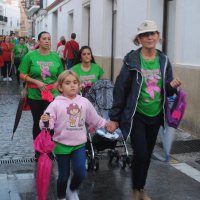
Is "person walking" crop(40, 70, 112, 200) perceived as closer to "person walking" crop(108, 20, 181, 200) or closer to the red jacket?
"person walking" crop(108, 20, 181, 200)

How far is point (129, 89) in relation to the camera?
500 centimetres

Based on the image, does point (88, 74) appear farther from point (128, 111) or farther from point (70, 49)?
point (70, 49)

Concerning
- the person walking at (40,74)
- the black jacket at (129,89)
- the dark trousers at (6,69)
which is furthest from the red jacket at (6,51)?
the black jacket at (129,89)

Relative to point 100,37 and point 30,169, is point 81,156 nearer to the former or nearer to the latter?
point 30,169

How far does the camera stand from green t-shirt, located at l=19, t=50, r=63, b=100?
265 inches

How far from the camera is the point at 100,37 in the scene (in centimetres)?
1670

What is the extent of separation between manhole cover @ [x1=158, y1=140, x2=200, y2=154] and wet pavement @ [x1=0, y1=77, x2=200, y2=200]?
20 cm

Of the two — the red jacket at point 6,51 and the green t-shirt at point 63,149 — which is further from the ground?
the red jacket at point 6,51

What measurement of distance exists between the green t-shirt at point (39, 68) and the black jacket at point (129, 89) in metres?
1.93

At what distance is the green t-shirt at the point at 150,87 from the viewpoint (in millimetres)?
4930

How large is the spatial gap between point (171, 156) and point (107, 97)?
1.53 meters

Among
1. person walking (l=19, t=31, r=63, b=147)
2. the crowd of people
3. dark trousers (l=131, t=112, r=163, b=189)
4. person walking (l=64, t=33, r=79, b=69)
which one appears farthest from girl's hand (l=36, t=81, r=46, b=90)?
person walking (l=64, t=33, r=79, b=69)

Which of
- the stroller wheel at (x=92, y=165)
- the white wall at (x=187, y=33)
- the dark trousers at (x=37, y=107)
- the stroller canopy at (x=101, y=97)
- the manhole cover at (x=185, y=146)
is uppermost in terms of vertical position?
the white wall at (x=187, y=33)

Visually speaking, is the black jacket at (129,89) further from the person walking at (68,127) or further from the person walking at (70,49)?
the person walking at (70,49)
